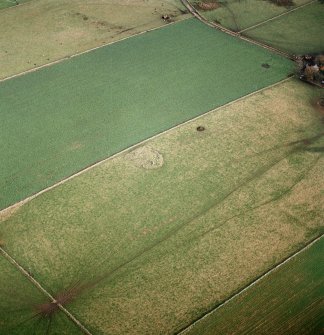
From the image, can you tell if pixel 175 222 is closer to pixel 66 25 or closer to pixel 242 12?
pixel 66 25

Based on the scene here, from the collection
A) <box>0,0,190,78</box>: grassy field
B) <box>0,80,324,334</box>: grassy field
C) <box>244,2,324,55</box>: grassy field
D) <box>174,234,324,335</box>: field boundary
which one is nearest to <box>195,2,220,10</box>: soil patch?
<box>0,0,190,78</box>: grassy field

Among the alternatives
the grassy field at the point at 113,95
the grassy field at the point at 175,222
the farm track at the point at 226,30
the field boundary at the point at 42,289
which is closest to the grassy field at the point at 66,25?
the farm track at the point at 226,30

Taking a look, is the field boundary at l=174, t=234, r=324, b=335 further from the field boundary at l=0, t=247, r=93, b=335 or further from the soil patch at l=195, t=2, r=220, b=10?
the soil patch at l=195, t=2, r=220, b=10

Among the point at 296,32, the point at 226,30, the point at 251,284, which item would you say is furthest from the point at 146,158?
the point at 296,32

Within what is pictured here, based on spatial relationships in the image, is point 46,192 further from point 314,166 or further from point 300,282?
point 314,166

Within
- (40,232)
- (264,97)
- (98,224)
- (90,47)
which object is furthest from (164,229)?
(90,47)
